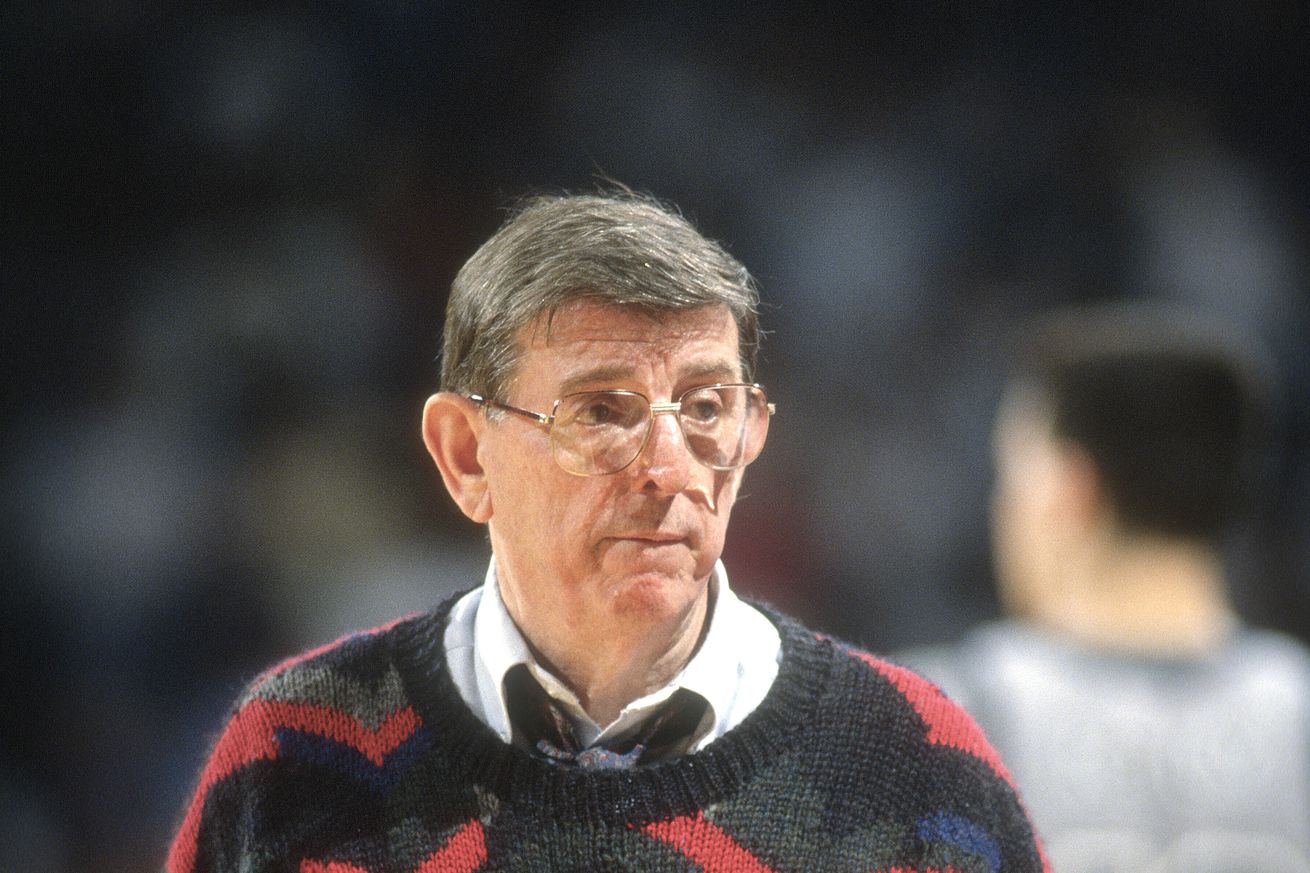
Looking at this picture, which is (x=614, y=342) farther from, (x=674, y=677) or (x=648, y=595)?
(x=674, y=677)

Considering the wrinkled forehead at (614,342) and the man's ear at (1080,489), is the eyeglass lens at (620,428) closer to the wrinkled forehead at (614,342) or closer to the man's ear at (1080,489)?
the wrinkled forehead at (614,342)

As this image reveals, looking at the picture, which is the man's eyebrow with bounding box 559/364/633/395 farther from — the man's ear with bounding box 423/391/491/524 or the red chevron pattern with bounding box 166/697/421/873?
the red chevron pattern with bounding box 166/697/421/873

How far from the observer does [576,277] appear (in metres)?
1.26

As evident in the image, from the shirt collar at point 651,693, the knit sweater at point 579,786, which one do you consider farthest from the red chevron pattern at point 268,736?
the shirt collar at point 651,693

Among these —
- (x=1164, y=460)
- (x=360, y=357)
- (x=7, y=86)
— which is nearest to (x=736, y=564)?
(x=360, y=357)

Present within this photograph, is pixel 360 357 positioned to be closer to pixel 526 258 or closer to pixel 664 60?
pixel 664 60

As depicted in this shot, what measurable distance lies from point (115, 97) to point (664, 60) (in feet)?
3.88

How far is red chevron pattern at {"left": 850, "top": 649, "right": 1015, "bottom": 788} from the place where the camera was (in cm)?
144

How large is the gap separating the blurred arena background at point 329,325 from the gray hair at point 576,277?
115 cm

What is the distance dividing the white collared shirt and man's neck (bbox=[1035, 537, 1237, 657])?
0.58m

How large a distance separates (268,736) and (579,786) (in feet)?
1.21

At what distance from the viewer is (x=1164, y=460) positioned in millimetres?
1837

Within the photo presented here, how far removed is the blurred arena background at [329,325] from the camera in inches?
107

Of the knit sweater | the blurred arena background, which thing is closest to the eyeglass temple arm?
the knit sweater
